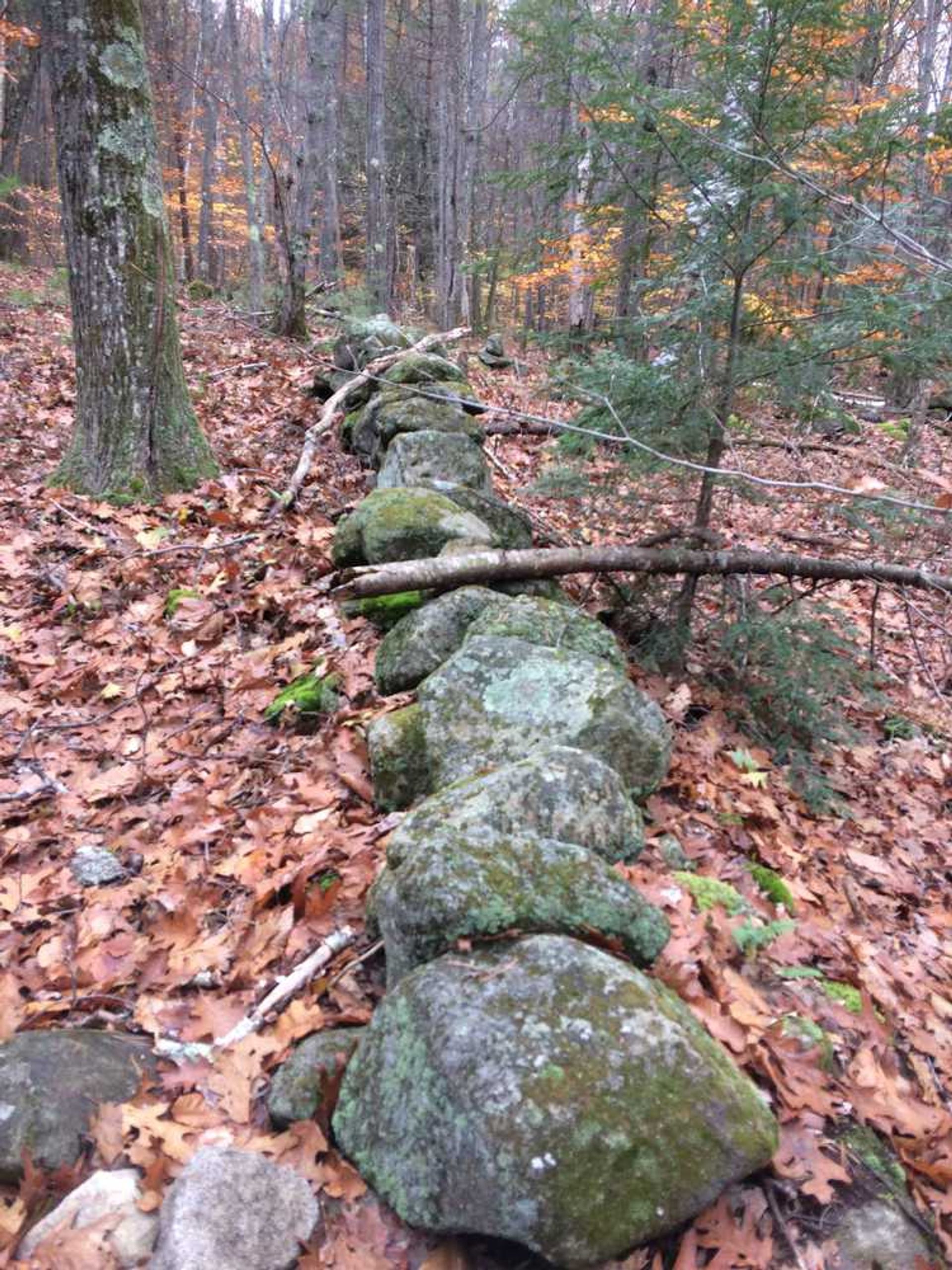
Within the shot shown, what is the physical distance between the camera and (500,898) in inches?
90.9

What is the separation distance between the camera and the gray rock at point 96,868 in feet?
10.9

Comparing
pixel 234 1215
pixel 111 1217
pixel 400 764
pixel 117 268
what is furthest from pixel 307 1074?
pixel 117 268

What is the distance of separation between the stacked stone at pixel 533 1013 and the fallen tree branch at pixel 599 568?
120 centimetres

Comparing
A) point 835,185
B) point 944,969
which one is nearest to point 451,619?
point 944,969

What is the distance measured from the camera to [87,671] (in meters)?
4.80

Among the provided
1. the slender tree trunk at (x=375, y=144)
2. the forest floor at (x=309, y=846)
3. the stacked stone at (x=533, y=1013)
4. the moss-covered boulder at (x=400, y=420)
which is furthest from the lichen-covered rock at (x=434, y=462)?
the slender tree trunk at (x=375, y=144)

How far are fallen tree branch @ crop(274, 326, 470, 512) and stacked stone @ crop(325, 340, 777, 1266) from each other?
12.1ft

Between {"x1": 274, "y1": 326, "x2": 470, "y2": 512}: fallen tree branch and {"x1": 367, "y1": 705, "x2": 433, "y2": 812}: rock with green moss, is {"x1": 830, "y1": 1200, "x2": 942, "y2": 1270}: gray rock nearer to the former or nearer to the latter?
{"x1": 367, "y1": 705, "x2": 433, "y2": 812}: rock with green moss

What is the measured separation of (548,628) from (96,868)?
240 centimetres

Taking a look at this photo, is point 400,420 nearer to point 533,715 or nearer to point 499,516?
point 499,516

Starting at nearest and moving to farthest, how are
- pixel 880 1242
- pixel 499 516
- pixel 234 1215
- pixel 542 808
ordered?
1. pixel 234 1215
2. pixel 880 1242
3. pixel 542 808
4. pixel 499 516

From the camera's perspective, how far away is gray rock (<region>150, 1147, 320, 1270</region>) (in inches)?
69.1

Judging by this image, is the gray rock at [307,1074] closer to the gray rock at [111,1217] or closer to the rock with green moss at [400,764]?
the gray rock at [111,1217]

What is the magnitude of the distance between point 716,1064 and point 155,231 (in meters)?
6.78
